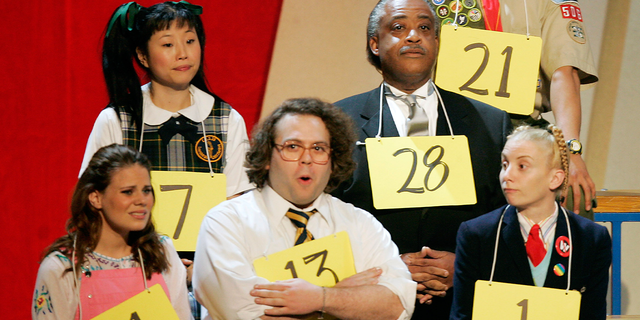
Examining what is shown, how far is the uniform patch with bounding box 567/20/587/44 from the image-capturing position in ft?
8.07

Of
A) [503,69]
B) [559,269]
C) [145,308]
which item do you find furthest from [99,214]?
[503,69]

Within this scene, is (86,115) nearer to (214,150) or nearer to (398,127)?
(214,150)

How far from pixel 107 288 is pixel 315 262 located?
24.6 inches

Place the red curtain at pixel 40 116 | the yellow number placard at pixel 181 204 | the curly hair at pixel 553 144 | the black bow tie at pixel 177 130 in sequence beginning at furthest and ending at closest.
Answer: the red curtain at pixel 40 116 → the black bow tie at pixel 177 130 → the yellow number placard at pixel 181 204 → the curly hair at pixel 553 144

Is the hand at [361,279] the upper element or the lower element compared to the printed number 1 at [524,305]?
upper

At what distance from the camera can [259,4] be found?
3420 millimetres

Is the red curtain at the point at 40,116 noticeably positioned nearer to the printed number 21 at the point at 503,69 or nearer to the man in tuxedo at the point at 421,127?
the man in tuxedo at the point at 421,127

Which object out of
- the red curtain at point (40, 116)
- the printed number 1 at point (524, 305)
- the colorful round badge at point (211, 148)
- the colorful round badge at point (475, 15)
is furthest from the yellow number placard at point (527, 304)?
the red curtain at point (40, 116)

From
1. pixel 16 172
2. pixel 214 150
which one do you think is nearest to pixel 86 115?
pixel 16 172

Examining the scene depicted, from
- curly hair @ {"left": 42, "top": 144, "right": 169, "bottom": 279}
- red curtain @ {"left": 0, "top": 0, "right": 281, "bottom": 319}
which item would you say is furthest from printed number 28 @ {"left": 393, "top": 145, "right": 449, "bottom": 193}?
red curtain @ {"left": 0, "top": 0, "right": 281, "bottom": 319}

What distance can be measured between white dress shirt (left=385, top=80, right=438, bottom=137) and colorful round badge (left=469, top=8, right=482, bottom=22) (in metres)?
0.40

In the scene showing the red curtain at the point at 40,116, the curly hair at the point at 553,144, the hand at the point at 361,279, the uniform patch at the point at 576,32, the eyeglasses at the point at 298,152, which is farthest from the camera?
the red curtain at the point at 40,116

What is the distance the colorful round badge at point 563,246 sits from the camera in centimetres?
188

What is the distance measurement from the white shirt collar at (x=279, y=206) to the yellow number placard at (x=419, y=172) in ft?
0.70
